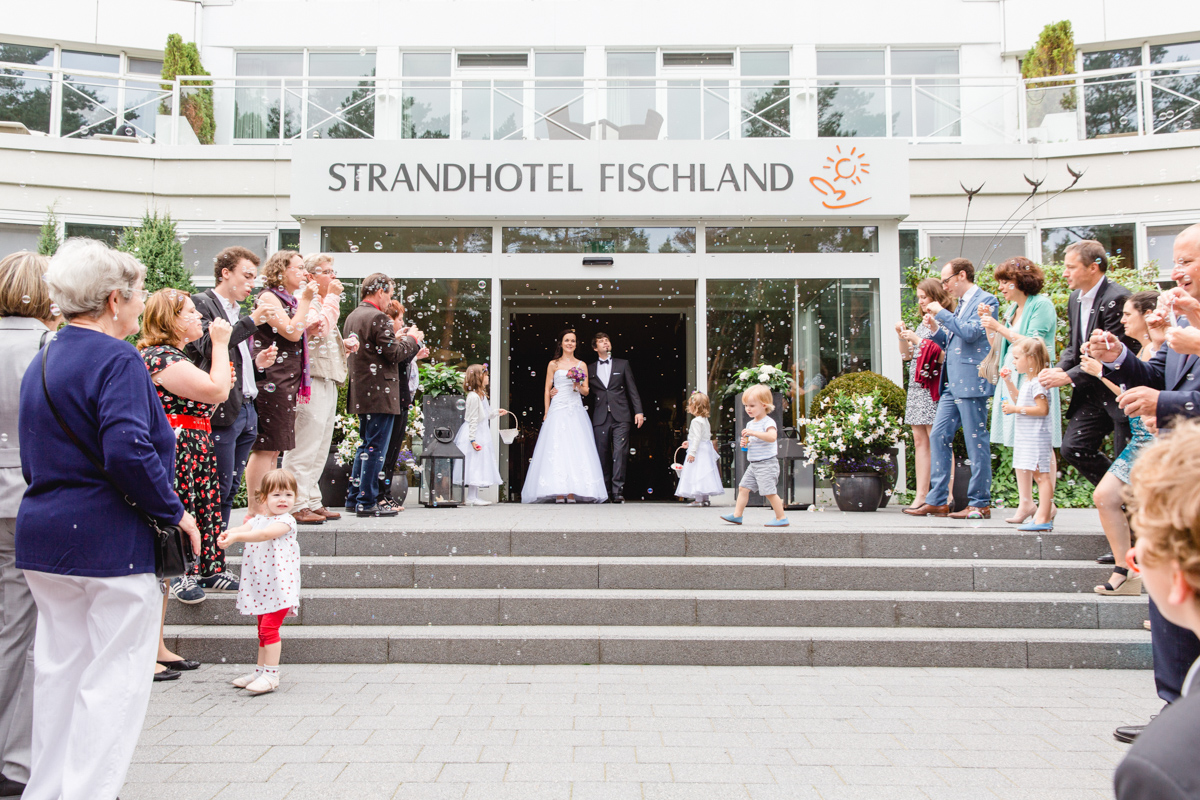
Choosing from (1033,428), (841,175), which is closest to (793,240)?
(841,175)

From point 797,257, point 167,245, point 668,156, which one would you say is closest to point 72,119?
point 167,245

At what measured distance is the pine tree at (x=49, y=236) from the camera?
1266 cm

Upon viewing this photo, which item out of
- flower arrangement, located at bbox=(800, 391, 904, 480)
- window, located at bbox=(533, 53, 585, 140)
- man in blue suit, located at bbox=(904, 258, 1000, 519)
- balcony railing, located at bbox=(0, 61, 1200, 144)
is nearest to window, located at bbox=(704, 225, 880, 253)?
balcony railing, located at bbox=(0, 61, 1200, 144)

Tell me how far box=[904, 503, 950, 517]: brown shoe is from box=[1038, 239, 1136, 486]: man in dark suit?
2.19 m

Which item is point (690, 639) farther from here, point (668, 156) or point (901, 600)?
point (668, 156)

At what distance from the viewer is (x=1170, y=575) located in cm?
119

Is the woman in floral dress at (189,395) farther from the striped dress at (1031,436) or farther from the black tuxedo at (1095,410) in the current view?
the striped dress at (1031,436)

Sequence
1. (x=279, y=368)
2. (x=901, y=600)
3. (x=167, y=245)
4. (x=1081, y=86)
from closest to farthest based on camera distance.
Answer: (x=901, y=600), (x=279, y=368), (x=167, y=245), (x=1081, y=86)

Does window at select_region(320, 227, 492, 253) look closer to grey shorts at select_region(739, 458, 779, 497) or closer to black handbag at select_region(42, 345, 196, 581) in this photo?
grey shorts at select_region(739, 458, 779, 497)

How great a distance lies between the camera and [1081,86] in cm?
1270

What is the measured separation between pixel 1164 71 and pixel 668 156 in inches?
323

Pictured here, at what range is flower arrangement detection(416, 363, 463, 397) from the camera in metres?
8.91

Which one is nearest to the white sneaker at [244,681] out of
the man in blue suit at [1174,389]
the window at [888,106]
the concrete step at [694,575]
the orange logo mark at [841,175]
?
the concrete step at [694,575]

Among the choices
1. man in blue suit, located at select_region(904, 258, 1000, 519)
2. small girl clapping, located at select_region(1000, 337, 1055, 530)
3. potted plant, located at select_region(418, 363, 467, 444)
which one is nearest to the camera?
small girl clapping, located at select_region(1000, 337, 1055, 530)
